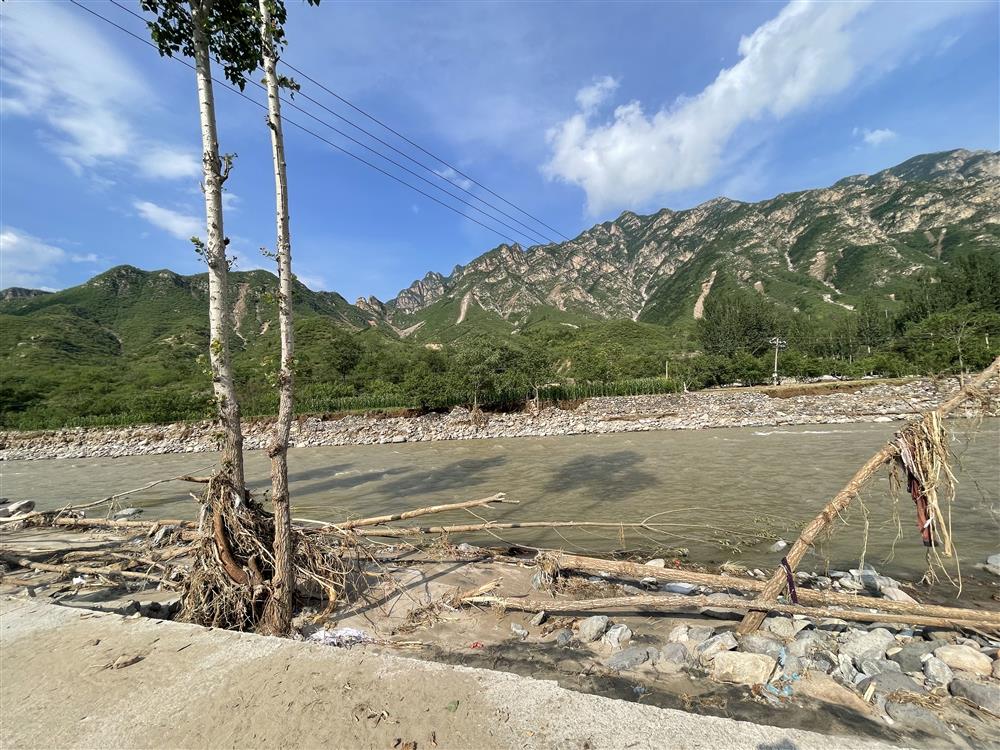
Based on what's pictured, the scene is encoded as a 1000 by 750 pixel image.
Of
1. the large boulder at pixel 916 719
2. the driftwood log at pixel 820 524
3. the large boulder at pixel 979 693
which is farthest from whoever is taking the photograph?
the driftwood log at pixel 820 524

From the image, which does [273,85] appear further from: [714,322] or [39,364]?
[39,364]

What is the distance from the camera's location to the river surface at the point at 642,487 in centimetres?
788

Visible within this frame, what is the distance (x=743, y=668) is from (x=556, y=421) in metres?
28.9

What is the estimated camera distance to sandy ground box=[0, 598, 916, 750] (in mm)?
2682

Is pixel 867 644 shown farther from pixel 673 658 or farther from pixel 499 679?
pixel 499 679

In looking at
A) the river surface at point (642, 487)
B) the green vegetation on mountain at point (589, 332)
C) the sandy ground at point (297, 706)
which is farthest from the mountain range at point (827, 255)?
the sandy ground at point (297, 706)

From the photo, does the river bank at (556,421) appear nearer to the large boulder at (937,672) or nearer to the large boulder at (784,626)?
the large boulder at (784,626)

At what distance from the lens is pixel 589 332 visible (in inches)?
4250

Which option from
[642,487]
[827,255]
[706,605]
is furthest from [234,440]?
[827,255]

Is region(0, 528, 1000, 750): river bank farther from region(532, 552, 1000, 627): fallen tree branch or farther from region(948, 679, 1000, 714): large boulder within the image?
region(532, 552, 1000, 627): fallen tree branch

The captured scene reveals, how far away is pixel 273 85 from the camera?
Result: 502cm

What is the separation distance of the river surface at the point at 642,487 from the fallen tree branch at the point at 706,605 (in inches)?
39.5

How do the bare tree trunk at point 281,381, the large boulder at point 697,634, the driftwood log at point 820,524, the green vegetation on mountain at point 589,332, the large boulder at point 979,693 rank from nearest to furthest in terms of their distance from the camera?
the large boulder at point 979,693 < the driftwood log at point 820,524 < the large boulder at point 697,634 < the bare tree trunk at point 281,381 < the green vegetation on mountain at point 589,332

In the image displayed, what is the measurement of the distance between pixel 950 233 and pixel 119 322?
259 m
